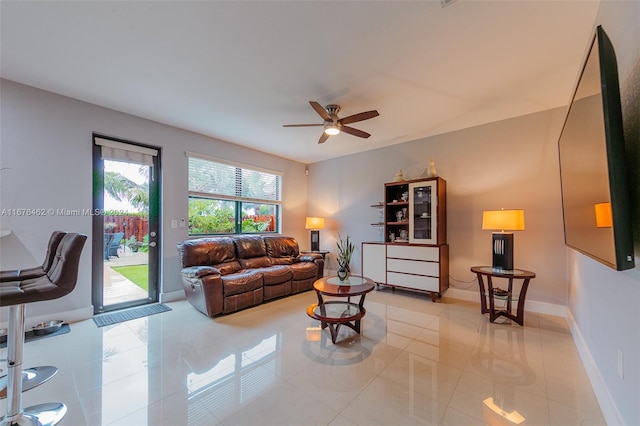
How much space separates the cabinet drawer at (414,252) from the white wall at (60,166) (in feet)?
11.6

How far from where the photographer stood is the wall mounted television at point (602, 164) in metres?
1.06

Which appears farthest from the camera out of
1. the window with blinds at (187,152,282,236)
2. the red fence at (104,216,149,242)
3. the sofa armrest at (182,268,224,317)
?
the window with blinds at (187,152,282,236)

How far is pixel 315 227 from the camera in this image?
5531mm

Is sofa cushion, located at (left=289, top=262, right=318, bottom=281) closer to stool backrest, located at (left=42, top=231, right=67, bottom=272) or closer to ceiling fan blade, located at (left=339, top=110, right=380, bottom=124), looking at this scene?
ceiling fan blade, located at (left=339, top=110, right=380, bottom=124)

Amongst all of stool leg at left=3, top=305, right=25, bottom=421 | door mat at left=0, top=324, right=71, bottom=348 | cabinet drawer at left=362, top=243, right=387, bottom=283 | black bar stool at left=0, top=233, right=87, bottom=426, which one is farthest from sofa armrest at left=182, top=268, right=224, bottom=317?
cabinet drawer at left=362, top=243, right=387, bottom=283

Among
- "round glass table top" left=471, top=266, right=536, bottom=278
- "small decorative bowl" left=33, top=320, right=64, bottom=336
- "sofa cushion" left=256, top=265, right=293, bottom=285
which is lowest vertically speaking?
"small decorative bowl" left=33, top=320, right=64, bottom=336

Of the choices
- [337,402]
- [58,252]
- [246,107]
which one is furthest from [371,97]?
[58,252]

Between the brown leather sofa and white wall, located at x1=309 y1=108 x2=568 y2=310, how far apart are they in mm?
1464

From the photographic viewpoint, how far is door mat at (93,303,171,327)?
3.10m

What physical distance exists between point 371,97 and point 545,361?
312 centimetres

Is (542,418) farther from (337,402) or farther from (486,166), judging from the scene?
(486,166)

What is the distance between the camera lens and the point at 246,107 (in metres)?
3.33

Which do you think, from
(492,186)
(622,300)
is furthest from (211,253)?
(492,186)

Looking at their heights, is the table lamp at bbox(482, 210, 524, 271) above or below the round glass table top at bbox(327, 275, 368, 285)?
above
